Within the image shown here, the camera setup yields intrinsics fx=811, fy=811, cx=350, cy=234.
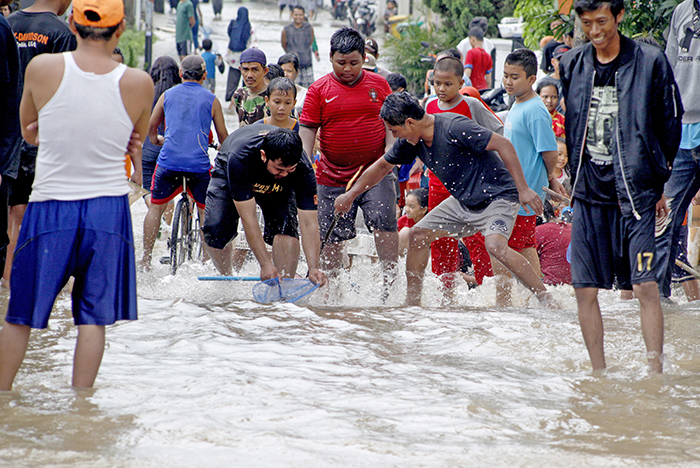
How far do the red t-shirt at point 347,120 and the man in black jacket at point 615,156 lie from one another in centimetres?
253

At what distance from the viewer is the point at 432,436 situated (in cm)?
321

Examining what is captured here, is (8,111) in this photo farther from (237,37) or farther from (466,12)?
(466,12)

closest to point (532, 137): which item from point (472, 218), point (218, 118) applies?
point (472, 218)

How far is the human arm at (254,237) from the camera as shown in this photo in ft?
18.4

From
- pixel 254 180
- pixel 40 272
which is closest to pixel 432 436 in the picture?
pixel 40 272

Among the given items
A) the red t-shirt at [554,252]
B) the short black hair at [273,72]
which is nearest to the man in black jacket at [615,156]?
the red t-shirt at [554,252]

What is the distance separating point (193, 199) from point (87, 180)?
13.9ft

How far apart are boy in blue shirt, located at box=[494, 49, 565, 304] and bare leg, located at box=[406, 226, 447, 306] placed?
0.54 m

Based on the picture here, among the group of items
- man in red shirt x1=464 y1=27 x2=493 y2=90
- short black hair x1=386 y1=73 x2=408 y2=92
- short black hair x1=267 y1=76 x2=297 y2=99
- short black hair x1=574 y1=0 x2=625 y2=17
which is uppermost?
man in red shirt x1=464 y1=27 x2=493 y2=90

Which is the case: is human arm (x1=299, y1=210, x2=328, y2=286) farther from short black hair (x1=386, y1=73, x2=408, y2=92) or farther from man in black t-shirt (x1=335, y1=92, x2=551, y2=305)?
short black hair (x1=386, y1=73, x2=408, y2=92)

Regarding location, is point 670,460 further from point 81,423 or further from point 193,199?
point 193,199

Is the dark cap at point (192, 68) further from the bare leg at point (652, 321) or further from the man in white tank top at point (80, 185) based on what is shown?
the bare leg at point (652, 321)

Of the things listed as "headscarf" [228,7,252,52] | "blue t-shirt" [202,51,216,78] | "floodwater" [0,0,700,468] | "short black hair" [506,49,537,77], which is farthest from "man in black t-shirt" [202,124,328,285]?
"headscarf" [228,7,252,52]

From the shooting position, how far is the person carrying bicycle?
7.15 metres
